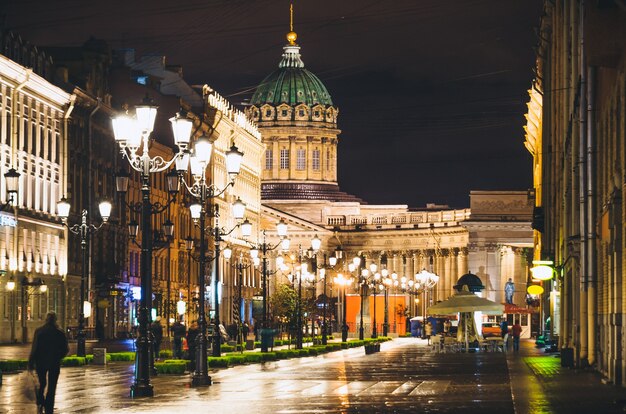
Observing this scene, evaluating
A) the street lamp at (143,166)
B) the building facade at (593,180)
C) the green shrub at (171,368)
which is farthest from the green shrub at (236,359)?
the street lamp at (143,166)

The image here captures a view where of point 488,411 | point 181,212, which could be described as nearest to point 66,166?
point 181,212

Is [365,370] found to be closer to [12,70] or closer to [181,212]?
[12,70]

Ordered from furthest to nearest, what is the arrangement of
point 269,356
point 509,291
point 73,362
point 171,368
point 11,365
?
point 509,291 → point 269,356 → point 73,362 → point 171,368 → point 11,365

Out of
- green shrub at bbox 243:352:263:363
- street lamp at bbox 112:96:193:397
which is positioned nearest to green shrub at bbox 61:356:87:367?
green shrub at bbox 243:352:263:363

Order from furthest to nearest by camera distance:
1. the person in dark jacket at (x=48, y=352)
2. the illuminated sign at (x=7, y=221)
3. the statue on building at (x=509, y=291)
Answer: the statue on building at (x=509, y=291), the illuminated sign at (x=7, y=221), the person in dark jacket at (x=48, y=352)

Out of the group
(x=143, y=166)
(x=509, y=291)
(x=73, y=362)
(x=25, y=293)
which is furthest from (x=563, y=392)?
(x=509, y=291)

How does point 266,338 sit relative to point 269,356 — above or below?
above

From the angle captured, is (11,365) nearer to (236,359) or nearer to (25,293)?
(236,359)

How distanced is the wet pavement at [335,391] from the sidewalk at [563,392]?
2 cm

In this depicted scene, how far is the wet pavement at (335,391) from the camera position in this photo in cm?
3188

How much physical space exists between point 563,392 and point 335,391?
518cm

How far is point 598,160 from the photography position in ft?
142

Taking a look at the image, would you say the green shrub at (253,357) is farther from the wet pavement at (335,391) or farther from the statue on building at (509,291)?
the statue on building at (509,291)

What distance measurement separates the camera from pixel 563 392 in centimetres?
3659
